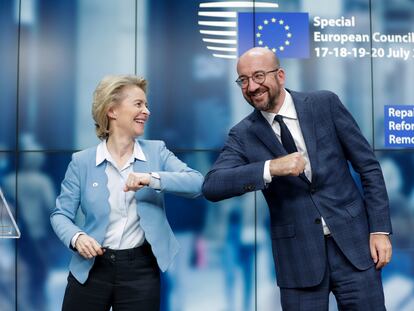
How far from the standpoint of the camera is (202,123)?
5.31 m

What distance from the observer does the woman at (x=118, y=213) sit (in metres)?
2.58

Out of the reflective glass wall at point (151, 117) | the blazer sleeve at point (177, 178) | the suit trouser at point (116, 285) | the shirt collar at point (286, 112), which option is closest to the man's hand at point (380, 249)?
the shirt collar at point (286, 112)

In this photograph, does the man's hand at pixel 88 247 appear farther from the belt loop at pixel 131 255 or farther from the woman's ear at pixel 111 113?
the woman's ear at pixel 111 113

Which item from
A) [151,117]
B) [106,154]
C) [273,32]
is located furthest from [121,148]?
[273,32]

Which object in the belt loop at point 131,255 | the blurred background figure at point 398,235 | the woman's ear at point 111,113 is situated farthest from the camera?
the blurred background figure at point 398,235

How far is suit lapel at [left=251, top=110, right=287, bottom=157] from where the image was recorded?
2.53 meters

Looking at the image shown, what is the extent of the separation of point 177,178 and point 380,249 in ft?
2.95

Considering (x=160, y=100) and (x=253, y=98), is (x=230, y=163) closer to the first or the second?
(x=253, y=98)

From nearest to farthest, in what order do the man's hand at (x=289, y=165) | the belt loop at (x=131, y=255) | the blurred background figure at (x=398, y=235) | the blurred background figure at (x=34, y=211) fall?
the man's hand at (x=289, y=165)
the belt loop at (x=131, y=255)
the blurred background figure at (x=34, y=211)
the blurred background figure at (x=398, y=235)

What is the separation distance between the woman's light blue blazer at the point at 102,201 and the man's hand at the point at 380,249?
0.78 m

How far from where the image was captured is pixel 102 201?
8.53ft

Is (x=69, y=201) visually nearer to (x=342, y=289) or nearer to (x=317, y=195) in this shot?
(x=317, y=195)

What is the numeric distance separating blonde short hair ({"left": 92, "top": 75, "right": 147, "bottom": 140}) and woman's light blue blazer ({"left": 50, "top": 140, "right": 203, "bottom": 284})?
160mm


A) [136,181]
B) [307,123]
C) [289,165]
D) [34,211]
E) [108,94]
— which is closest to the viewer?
[289,165]
